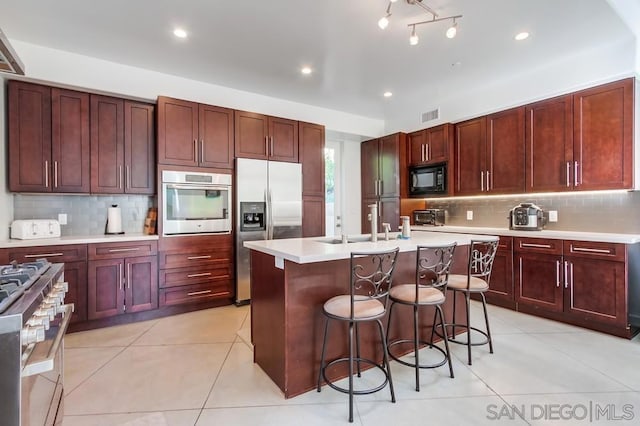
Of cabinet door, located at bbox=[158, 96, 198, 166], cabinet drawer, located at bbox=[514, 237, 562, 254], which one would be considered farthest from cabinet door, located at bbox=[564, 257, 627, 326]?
A: cabinet door, located at bbox=[158, 96, 198, 166]

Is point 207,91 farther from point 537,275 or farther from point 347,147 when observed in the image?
point 537,275

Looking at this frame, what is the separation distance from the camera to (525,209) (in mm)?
3703

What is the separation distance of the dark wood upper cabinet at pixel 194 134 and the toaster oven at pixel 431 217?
301 cm

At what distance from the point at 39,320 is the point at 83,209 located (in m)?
3.11

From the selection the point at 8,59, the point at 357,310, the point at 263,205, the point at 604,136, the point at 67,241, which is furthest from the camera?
the point at 263,205

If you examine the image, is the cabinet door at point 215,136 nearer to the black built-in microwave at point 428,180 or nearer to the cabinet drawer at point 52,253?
the cabinet drawer at point 52,253

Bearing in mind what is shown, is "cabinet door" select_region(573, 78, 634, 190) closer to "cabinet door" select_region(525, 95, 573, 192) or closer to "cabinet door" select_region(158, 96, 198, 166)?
"cabinet door" select_region(525, 95, 573, 192)

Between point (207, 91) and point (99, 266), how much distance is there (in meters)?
2.44

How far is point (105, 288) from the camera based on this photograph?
3225 millimetres

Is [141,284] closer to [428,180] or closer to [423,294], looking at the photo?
[423,294]

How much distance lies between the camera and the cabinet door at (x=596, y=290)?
9.45 ft

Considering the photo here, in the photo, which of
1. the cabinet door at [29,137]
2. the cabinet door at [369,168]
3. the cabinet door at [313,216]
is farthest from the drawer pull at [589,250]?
the cabinet door at [29,137]

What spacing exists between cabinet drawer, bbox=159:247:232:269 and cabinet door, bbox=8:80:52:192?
4.34 feet

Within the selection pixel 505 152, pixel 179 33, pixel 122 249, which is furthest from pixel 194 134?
pixel 505 152
